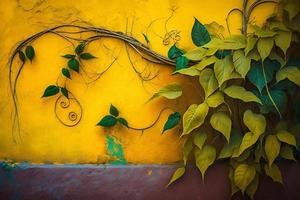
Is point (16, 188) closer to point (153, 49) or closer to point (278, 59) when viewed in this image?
point (153, 49)

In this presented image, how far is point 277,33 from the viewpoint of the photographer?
1.98 metres

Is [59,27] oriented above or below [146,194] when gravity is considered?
above

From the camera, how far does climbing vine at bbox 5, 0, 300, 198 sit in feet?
6.40

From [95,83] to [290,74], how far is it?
106 cm

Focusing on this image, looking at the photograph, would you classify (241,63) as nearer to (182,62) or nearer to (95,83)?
(182,62)

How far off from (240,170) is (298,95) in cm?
53

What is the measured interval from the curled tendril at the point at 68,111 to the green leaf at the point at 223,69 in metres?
0.81

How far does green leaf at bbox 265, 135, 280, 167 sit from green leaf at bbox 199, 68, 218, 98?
1.25 ft

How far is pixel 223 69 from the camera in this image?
1.96 meters

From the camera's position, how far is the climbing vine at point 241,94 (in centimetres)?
195

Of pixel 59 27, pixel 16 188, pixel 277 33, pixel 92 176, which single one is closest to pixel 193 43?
pixel 277 33

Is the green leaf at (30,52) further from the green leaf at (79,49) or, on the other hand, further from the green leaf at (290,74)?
the green leaf at (290,74)

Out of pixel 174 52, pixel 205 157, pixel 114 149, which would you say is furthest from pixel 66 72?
pixel 205 157

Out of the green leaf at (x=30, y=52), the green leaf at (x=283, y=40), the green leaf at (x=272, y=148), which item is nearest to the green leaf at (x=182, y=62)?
the green leaf at (x=283, y=40)
